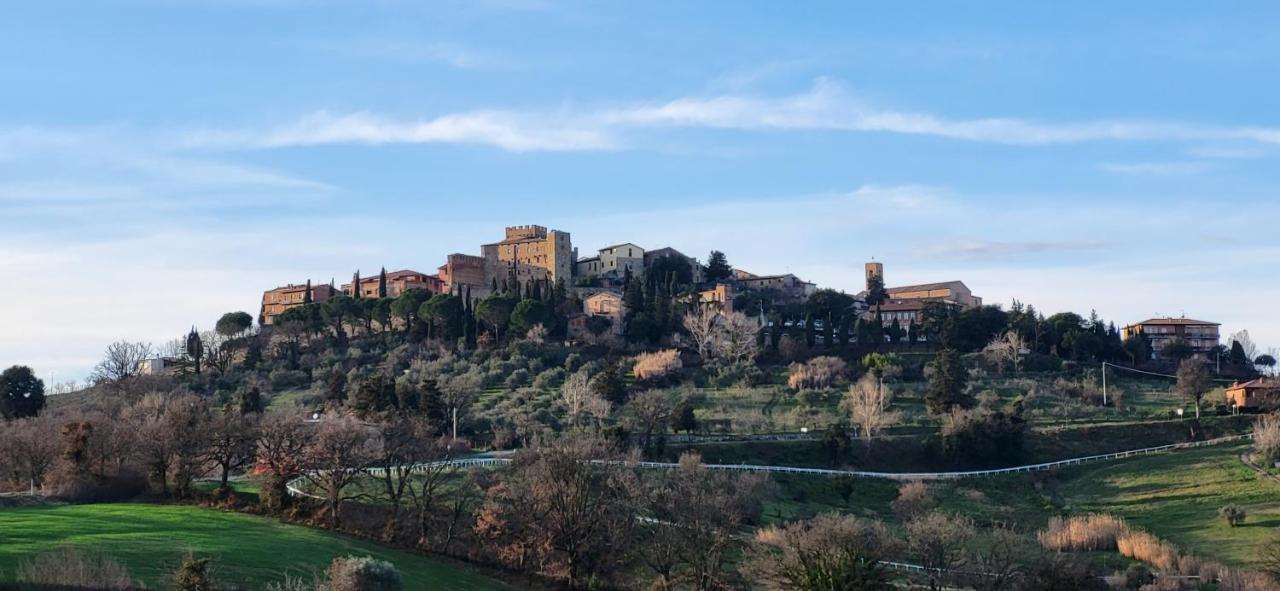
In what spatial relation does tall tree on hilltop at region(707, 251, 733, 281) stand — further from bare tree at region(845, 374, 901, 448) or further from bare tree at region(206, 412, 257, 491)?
bare tree at region(206, 412, 257, 491)

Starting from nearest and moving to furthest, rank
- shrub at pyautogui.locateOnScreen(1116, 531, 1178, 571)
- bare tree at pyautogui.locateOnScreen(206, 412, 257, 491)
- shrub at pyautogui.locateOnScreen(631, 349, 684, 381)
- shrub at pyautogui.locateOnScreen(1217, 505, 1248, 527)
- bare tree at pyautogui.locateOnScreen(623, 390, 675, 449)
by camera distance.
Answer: shrub at pyautogui.locateOnScreen(1116, 531, 1178, 571), bare tree at pyautogui.locateOnScreen(206, 412, 257, 491), shrub at pyautogui.locateOnScreen(1217, 505, 1248, 527), bare tree at pyautogui.locateOnScreen(623, 390, 675, 449), shrub at pyautogui.locateOnScreen(631, 349, 684, 381)

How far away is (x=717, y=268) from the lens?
16000 centimetres

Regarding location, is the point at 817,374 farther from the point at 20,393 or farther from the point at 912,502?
the point at 20,393

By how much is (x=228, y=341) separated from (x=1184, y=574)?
104m

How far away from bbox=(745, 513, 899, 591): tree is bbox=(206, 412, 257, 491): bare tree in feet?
85.3

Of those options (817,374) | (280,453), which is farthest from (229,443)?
(817,374)

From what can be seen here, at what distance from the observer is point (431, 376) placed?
345ft

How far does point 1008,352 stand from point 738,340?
23438 millimetres

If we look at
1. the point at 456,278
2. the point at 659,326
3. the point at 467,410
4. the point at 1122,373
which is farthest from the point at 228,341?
the point at 1122,373

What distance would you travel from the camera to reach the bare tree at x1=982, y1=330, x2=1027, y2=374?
109 m

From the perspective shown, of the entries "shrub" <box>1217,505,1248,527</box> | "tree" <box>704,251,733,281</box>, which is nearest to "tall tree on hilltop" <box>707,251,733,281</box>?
A: "tree" <box>704,251,733,281</box>

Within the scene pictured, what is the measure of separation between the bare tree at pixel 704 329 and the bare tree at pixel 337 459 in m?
60.3

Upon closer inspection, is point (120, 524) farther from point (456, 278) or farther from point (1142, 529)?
point (456, 278)

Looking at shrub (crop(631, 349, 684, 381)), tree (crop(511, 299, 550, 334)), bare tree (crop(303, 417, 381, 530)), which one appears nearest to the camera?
bare tree (crop(303, 417, 381, 530))
